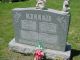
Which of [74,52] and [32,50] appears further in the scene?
[74,52]

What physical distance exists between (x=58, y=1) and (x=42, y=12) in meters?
7.10

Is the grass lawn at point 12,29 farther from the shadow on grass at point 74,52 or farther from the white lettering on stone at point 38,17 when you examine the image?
the white lettering on stone at point 38,17

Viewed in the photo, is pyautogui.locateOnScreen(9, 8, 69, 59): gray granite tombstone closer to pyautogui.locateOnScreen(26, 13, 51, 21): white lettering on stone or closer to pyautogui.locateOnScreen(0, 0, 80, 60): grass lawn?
pyautogui.locateOnScreen(26, 13, 51, 21): white lettering on stone

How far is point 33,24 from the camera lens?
909 cm

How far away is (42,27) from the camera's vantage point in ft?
29.7

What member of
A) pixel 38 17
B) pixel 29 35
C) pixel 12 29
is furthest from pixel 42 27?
pixel 12 29

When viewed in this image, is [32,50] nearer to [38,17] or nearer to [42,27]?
[42,27]

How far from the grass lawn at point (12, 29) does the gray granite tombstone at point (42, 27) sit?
44cm

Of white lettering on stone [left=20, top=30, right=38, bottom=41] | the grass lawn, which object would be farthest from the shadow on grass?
white lettering on stone [left=20, top=30, right=38, bottom=41]

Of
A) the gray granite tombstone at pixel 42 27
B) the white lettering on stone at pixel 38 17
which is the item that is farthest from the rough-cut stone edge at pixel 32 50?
the white lettering on stone at pixel 38 17

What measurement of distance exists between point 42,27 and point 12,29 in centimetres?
308

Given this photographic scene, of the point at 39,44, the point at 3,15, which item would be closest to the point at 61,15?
the point at 39,44

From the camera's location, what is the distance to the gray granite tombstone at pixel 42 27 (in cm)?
872

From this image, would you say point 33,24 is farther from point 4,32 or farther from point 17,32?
point 4,32
